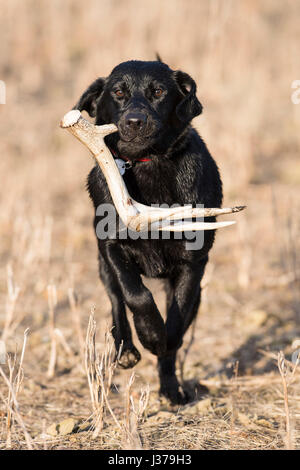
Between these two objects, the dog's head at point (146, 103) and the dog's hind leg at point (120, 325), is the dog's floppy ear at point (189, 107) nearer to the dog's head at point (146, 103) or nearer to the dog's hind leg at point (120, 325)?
the dog's head at point (146, 103)

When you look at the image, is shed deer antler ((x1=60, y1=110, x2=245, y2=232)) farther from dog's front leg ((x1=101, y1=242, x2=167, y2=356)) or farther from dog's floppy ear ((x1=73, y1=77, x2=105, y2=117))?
dog's floppy ear ((x1=73, y1=77, x2=105, y2=117))

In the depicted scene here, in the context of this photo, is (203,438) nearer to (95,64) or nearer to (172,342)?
(172,342)

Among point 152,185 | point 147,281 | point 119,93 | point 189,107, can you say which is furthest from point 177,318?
point 119,93

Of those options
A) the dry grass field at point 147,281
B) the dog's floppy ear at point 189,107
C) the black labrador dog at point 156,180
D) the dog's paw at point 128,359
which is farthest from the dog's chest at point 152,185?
the dog's paw at point 128,359

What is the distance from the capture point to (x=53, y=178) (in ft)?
26.3

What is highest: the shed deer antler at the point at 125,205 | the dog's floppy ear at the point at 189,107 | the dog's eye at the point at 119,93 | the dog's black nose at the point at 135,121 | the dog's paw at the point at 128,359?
the dog's eye at the point at 119,93

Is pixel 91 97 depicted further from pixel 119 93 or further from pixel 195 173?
pixel 195 173

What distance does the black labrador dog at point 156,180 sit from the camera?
116 inches

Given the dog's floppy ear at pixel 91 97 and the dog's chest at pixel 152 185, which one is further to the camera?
the dog's floppy ear at pixel 91 97

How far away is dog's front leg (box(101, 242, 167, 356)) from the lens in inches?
110

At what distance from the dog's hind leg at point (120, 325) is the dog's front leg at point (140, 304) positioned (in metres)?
0.10

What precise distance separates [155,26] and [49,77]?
1964 millimetres

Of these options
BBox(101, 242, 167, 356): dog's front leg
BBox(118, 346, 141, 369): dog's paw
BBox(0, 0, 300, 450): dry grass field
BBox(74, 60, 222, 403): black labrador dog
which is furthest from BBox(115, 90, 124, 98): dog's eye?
BBox(118, 346, 141, 369): dog's paw

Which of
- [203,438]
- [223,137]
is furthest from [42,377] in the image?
[223,137]
